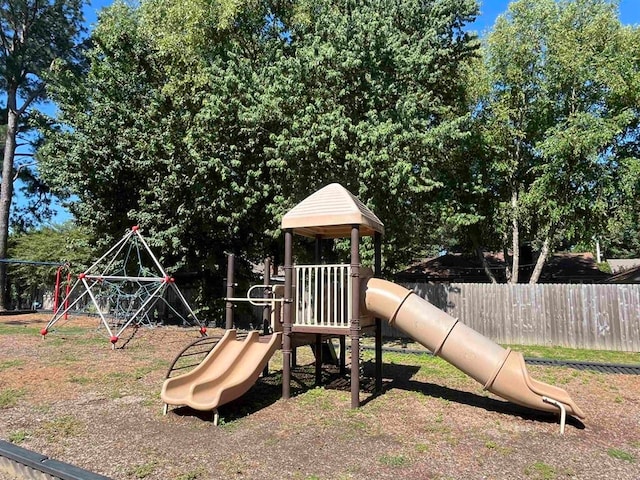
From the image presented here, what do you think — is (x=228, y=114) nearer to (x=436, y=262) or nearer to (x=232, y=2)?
(x=232, y=2)

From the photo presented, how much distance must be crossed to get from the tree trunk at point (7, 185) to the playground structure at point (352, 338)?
69.5 ft

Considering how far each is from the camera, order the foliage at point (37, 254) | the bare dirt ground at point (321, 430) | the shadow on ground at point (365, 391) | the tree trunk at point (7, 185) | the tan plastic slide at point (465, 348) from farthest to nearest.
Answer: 1. the foliage at point (37, 254)
2. the tree trunk at point (7, 185)
3. the shadow on ground at point (365, 391)
4. the tan plastic slide at point (465, 348)
5. the bare dirt ground at point (321, 430)

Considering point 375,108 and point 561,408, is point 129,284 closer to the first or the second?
point 375,108

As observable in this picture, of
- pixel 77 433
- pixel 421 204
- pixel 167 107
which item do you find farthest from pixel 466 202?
pixel 77 433

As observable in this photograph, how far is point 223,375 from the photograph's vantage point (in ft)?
19.8

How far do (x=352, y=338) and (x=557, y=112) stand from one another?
12712 millimetres

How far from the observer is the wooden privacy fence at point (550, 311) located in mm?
12516

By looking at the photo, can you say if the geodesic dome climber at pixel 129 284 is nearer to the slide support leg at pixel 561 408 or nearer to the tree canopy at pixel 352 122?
the tree canopy at pixel 352 122

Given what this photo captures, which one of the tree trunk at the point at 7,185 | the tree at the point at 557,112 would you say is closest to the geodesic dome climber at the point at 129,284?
the tree trunk at the point at 7,185

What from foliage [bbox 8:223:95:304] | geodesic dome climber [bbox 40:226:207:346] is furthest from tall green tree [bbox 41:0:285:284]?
foliage [bbox 8:223:95:304]

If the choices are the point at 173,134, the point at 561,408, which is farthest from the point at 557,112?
the point at 173,134

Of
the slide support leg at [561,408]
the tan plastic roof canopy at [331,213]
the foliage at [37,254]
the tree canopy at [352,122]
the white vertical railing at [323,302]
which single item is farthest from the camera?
the foliage at [37,254]

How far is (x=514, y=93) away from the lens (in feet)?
50.8

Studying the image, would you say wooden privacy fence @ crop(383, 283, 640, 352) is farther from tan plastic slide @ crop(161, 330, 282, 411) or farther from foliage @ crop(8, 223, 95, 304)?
foliage @ crop(8, 223, 95, 304)
